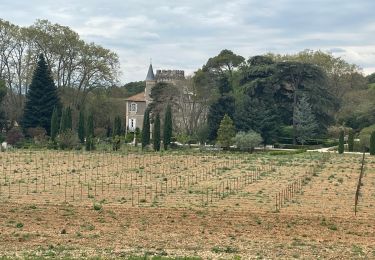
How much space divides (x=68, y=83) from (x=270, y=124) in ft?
76.8

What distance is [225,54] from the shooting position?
68062 mm

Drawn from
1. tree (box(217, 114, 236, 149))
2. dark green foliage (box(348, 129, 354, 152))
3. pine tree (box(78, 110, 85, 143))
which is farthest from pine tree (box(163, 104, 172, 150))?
dark green foliage (box(348, 129, 354, 152))

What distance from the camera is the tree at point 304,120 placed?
2411 inches

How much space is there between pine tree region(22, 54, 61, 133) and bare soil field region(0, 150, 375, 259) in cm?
2786

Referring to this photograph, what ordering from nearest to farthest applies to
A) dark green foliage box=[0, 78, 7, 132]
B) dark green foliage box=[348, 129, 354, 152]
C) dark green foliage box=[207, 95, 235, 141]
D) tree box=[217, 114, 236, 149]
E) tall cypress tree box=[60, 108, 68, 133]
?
tree box=[217, 114, 236, 149]
dark green foliage box=[348, 129, 354, 152]
tall cypress tree box=[60, 108, 68, 133]
dark green foliage box=[207, 95, 235, 141]
dark green foliage box=[0, 78, 7, 132]

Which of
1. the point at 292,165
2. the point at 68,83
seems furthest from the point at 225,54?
the point at 292,165

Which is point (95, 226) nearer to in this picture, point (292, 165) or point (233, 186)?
point (233, 186)

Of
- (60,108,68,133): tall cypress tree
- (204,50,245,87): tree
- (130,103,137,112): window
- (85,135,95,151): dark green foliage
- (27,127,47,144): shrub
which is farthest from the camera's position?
(130,103,137,112): window

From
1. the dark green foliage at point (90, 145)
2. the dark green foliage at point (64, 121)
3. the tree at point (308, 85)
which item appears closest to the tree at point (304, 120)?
the tree at point (308, 85)

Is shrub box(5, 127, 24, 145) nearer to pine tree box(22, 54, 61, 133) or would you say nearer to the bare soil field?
pine tree box(22, 54, 61, 133)

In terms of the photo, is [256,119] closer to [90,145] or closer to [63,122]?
[90,145]

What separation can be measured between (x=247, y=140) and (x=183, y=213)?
3621cm

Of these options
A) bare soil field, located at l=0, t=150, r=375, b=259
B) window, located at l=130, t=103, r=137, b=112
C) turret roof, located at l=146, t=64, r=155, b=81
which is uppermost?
turret roof, located at l=146, t=64, r=155, b=81

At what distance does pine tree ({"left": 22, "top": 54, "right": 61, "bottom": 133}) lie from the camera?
204 feet
